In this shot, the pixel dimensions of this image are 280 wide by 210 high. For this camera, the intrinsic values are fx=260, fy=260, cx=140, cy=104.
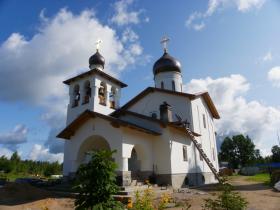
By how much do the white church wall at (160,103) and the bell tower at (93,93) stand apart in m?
2.34

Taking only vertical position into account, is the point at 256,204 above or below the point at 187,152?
below

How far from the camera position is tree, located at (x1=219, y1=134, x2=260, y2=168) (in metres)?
70.1

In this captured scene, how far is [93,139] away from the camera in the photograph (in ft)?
57.3

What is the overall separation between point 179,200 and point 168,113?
347 inches

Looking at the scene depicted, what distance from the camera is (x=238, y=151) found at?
71.6 meters

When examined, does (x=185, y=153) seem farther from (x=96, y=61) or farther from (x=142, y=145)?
(x=96, y=61)

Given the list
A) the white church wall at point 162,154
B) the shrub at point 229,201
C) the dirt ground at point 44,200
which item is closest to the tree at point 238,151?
the white church wall at point 162,154

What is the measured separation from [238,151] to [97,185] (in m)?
72.1

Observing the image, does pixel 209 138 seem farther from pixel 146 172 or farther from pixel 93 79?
pixel 93 79

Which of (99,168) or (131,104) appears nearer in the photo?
(99,168)

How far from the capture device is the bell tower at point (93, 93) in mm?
21797

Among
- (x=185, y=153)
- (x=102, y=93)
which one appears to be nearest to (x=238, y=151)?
(x=185, y=153)

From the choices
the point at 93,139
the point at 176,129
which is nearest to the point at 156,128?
the point at 176,129

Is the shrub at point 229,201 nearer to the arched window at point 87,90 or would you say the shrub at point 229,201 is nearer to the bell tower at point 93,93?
the bell tower at point 93,93
